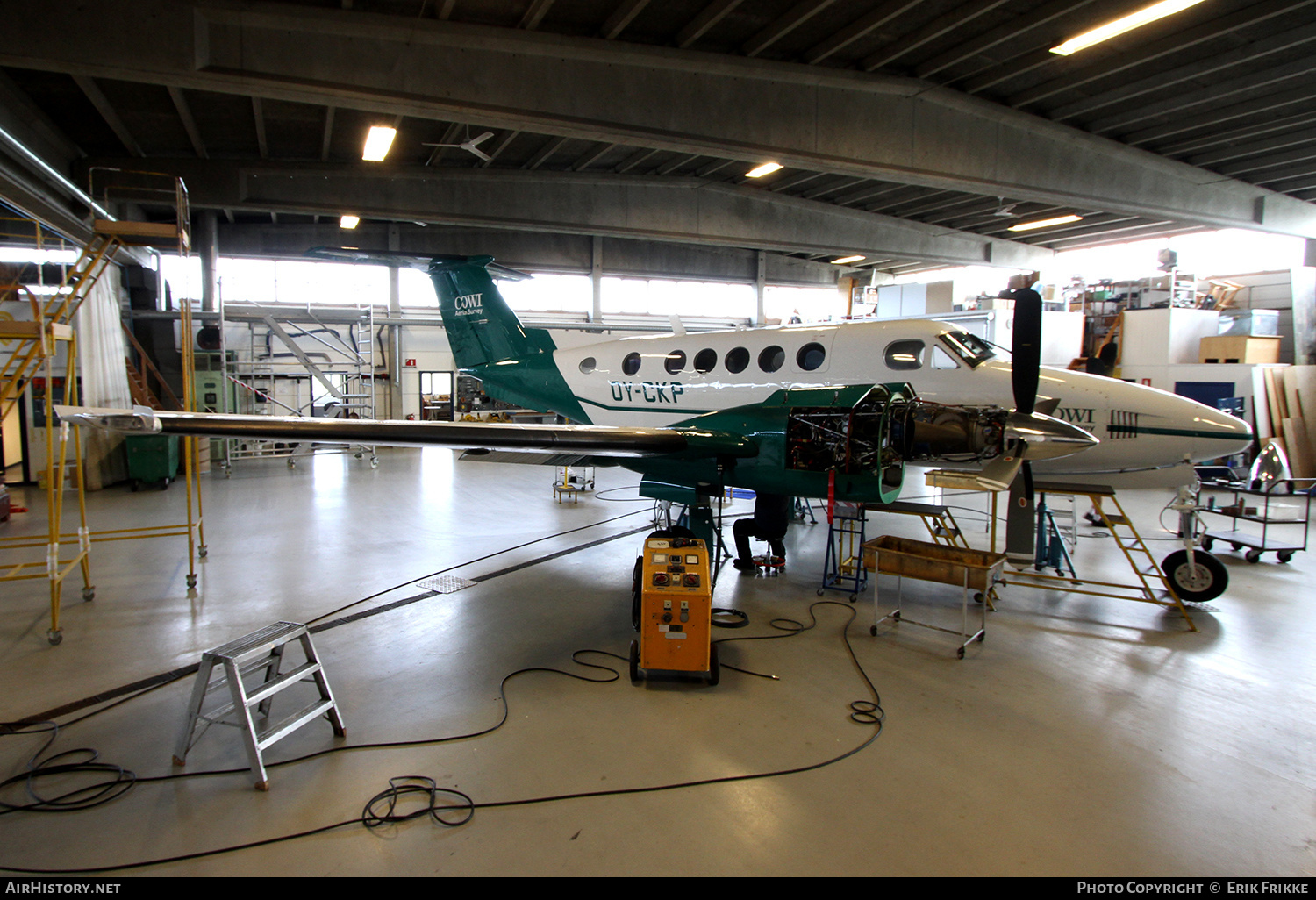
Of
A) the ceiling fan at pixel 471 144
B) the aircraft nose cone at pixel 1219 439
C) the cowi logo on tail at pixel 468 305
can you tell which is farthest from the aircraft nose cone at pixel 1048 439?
the ceiling fan at pixel 471 144

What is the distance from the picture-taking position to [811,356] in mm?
9031

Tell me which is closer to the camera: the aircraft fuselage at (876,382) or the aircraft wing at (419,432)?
the aircraft wing at (419,432)

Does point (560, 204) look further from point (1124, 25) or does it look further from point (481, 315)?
point (1124, 25)

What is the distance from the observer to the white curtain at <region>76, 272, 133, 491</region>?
1101 cm

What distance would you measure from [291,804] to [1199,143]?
61.4 ft

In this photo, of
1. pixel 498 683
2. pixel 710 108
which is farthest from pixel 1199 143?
pixel 498 683

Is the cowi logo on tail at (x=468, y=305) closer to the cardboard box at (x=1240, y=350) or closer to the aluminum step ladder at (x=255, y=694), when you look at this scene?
the aluminum step ladder at (x=255, y=694)

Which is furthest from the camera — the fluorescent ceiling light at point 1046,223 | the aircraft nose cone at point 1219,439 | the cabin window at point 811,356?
the fluorescent ceiling light at point 1046,223

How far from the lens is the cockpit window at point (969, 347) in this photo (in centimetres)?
806

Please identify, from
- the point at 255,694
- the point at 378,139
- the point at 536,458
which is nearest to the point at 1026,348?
the point at 536,458

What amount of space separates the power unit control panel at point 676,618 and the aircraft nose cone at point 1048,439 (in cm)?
320

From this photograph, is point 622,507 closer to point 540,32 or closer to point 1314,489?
point 540,32

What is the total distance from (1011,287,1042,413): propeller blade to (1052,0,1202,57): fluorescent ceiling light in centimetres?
545

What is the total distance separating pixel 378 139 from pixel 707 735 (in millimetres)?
11497
